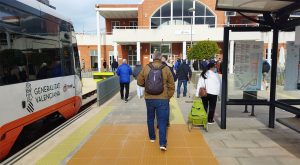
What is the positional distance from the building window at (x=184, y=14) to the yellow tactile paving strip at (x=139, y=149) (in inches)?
1285

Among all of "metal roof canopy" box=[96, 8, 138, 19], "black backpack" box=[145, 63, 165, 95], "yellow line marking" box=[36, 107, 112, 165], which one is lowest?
"yellow line marking" box=[36, 107, 112, 165]

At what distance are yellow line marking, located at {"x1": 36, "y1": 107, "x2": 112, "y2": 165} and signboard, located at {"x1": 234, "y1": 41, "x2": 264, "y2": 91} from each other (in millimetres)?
3930

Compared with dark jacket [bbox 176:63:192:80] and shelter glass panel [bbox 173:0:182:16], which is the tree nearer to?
dark jacket [bbox 176:63:192:80]

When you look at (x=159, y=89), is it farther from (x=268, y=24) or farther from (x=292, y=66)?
(x=268, y=24)

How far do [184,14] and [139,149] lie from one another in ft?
113

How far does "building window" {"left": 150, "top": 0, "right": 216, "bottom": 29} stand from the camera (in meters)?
37.9

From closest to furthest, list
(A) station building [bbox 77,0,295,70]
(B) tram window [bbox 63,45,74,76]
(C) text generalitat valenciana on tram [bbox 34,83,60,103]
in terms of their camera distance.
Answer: (C) text generalitat valenciana on tram [bbox 34,83,60,103] < (B) tram window [bbox 63,45,74,76] < (A) station building [bbox 77,0,295,70]

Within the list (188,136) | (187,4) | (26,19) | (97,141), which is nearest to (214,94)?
(188,136)

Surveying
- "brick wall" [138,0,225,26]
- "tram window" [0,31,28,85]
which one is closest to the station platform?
"tram window" [0,31,28,85]

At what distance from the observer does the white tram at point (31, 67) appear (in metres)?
4.94

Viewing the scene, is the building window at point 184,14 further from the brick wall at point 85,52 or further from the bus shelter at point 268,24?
the bus shelter at point 268,24

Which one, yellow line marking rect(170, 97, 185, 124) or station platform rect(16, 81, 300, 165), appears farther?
yellow line marking rect(170, 97, 185, 124)

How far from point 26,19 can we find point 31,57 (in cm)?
78

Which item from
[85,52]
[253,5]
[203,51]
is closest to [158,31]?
[203,51]
